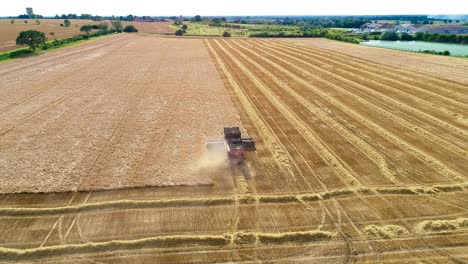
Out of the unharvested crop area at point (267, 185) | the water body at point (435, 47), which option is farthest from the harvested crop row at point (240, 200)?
the water body at point (435, 47)

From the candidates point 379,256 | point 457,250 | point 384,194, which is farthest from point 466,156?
point 379,256

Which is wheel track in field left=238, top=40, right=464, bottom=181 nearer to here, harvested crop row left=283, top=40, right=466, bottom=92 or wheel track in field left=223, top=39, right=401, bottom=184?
wheel track in field left=223, top=39, right=401, bottom=184

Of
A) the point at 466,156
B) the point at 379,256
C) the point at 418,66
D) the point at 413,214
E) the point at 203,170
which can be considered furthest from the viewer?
the point at 418,66

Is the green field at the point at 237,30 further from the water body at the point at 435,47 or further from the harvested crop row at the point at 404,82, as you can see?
the harvested crop row at the point at 404,82

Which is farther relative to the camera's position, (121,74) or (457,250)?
(121,74)

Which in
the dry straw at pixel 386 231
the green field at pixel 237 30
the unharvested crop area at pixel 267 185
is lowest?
the green field at pixel 237 30

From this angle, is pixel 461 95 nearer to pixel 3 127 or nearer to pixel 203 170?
pixel 203 170
